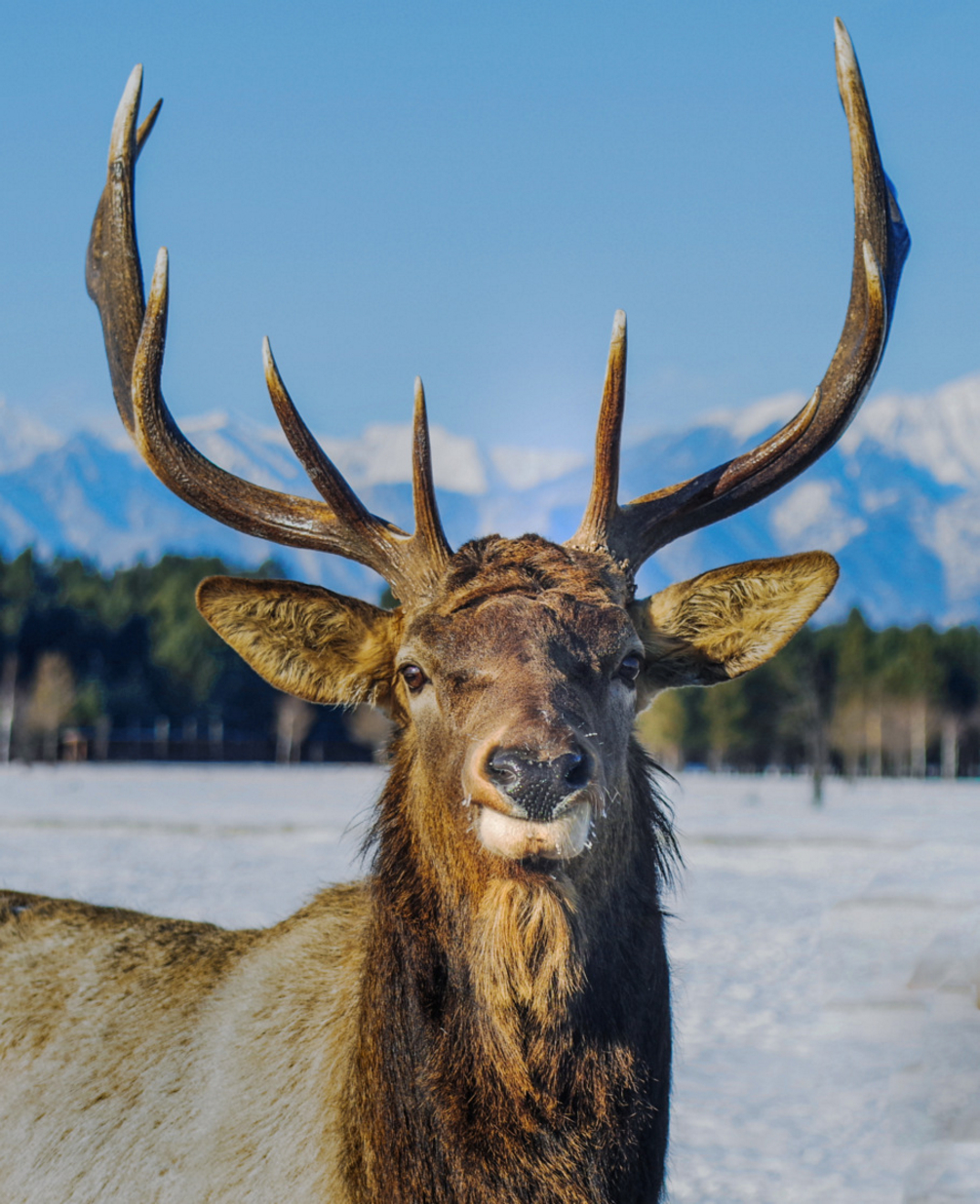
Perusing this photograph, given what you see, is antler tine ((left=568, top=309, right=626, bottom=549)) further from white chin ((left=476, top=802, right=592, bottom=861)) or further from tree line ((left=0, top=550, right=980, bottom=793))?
tree line ((left=0, top=550, right=980, bottom=793))

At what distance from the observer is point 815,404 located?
480 cm

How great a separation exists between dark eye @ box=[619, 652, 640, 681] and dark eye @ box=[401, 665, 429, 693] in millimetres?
643

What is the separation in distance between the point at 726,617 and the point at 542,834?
168 centimetres

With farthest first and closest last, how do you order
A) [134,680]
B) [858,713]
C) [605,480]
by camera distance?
[858,713]
[134,680]
[605,480]

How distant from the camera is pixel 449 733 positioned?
3803mm

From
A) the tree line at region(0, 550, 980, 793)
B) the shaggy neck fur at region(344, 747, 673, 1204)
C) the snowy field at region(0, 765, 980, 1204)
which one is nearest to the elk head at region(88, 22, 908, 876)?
the shaggy neck fur at region(344, 747, 673, 1204)

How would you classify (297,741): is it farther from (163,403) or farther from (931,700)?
(163,403)

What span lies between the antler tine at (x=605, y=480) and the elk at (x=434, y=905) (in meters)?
0.01

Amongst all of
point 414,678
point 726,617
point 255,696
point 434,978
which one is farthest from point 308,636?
point 255,696

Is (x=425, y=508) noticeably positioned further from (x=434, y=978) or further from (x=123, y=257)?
(x=123, y=257)

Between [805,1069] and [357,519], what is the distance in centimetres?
560

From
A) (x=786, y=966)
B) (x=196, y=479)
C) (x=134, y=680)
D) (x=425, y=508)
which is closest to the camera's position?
(x=425, y=508)

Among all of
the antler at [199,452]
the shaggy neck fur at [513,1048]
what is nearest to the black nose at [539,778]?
the shaggy neck fur at [513,1048]

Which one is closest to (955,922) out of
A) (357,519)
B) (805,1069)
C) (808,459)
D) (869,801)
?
(805,1069)
